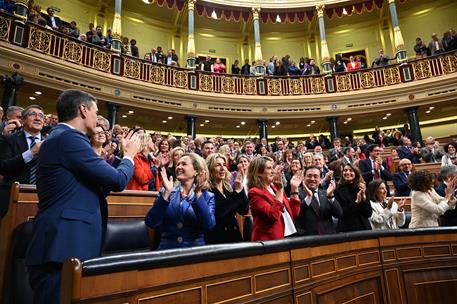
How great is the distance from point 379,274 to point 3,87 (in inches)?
320

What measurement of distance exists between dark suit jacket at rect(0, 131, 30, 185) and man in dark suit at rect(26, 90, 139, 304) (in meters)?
0.97

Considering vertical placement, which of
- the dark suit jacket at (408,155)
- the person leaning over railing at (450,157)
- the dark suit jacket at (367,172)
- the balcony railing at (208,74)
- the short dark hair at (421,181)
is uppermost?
the balcony railing at (208,74)

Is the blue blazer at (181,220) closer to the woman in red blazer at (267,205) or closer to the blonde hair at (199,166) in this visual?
the blonde hair at (199,166)

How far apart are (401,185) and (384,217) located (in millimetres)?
1934

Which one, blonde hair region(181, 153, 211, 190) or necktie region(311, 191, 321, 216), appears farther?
necktie region(311, 191, 321, 216)

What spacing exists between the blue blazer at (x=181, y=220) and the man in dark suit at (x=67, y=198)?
0.41 metres

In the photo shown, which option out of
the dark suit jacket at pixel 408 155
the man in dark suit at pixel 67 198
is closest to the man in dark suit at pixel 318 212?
the man in dark suit at pixel 67 198

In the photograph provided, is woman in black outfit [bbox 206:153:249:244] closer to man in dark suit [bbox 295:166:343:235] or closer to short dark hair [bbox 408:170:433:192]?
man in dark suit [bbox 295:166:343:235]

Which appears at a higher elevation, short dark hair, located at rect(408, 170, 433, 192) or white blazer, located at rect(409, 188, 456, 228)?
short dark hair, located at rect(408, 170, 433, 192)

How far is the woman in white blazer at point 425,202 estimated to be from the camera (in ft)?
8.71

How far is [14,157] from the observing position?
216 centimetres

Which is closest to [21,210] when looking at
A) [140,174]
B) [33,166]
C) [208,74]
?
[33,166]

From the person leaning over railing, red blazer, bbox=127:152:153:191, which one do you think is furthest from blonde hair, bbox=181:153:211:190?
the person leaning over railing

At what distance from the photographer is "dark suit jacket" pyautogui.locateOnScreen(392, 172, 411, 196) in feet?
15.0
